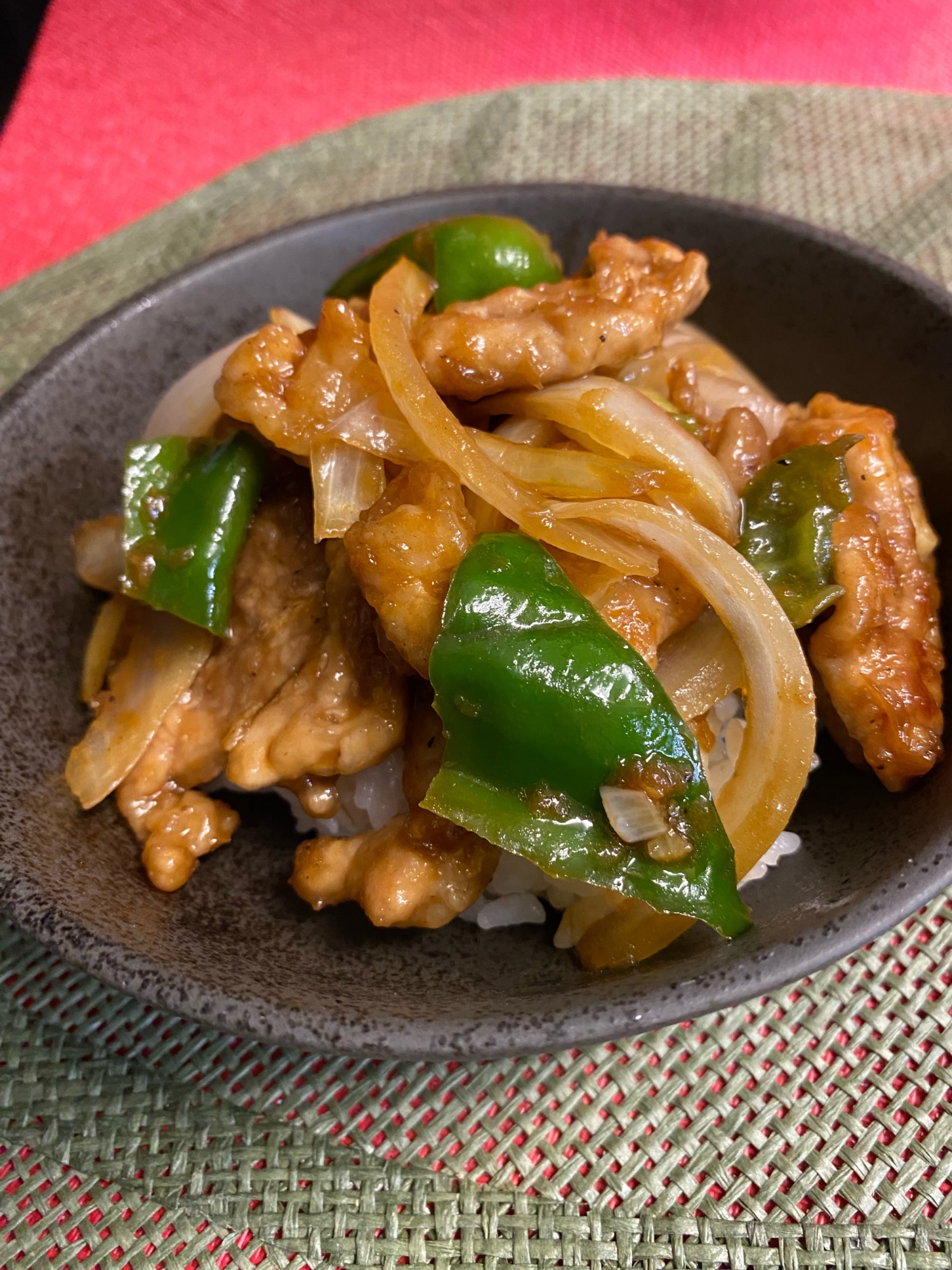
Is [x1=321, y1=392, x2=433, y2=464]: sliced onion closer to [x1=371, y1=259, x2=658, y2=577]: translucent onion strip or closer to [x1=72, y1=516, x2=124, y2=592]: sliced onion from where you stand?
[x1=371, y1=259, x2=658, y2=577]: translucent onion strip

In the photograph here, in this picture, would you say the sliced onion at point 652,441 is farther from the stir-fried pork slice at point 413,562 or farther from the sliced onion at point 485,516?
the stir-fried pork slice at point 413,562

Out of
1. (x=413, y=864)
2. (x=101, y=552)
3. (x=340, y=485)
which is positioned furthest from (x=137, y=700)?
(x=413, y=864)

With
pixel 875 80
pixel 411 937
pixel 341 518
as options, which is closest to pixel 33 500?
pixel 341 518

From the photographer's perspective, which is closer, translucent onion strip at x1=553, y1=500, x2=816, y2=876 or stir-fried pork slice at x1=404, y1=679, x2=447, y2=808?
translucent onion strip at x1=553, y1=500, x2=816, y2=876

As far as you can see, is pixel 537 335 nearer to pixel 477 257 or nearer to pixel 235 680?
pixel 477 257

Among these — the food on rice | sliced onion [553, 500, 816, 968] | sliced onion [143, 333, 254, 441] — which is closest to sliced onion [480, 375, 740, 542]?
the food on rice

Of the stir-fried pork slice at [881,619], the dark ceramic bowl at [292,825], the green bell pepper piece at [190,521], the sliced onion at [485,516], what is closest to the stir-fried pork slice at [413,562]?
the sliced onion at [485,516]
